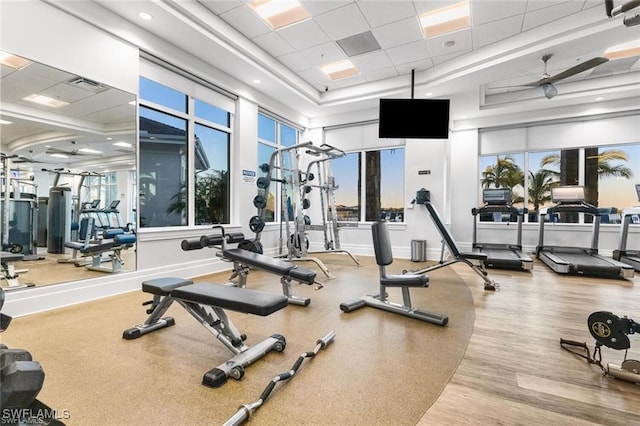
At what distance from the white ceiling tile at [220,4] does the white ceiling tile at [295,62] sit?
55.7 inches

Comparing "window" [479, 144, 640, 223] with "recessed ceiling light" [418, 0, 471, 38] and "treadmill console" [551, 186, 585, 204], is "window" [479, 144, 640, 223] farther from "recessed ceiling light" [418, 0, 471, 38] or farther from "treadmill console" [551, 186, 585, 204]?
"recessed ceiling light" [418, 0, 471, 38]

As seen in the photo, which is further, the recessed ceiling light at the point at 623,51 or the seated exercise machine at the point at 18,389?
the recessed ceiling light at the point at 623,51

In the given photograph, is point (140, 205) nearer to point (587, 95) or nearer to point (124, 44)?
point (124, 44)

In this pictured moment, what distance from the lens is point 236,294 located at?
201 centimetres

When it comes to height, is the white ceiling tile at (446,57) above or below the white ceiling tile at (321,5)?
below

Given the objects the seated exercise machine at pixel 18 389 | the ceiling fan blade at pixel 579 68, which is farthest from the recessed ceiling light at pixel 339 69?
the seated exercise machine at pixel 18 389

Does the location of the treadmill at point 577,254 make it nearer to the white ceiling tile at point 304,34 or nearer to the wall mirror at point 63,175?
the white ceiling tile at point 304,34

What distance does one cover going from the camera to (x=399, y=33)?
15.4 ft

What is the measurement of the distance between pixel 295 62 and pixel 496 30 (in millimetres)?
3266

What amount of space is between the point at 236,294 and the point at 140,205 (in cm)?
308

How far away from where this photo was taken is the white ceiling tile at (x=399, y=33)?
14.6 feet

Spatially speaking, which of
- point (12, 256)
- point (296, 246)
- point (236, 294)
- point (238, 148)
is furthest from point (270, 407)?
point (238, 148)

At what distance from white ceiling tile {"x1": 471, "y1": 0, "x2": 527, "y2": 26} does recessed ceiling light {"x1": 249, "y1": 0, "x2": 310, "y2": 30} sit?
7.52 feet

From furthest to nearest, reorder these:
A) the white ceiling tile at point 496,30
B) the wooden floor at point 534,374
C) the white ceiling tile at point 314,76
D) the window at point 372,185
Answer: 1. the window at point 372,185
2. the white ceiling tile at point 314,76
3. the white ceiling tile at point 496,30
4. the wooden floor at point 534,374
